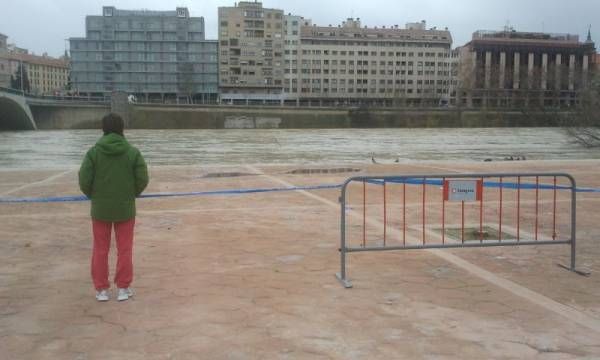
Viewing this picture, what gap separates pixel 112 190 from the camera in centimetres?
477

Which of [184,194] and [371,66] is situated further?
[371,66]

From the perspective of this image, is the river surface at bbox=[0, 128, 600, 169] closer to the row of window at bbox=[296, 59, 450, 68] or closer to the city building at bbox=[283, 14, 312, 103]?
the city building at bbox=[283, 14, 312, 103]

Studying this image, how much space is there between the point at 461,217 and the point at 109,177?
593cm

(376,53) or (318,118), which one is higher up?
(376,53)

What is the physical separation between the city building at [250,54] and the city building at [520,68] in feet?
129

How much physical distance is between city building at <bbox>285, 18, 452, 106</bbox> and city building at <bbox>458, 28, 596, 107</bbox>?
7.65 m

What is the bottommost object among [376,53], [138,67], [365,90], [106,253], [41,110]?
[106,253]

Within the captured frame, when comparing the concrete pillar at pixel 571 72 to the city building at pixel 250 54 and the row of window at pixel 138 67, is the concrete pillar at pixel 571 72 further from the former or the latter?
the row of window at pixel 138 67

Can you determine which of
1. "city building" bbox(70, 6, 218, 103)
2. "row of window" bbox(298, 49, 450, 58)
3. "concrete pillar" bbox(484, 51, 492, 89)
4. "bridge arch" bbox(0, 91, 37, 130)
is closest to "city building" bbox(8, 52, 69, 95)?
"city building" bbox(70, 6, 218, 103)

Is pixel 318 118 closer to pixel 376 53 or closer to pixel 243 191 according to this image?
pixel 376 53

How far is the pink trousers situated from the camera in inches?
192

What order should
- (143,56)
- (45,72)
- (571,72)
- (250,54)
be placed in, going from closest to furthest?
(571,72)
(143,56)
(250,54)
(45,72)

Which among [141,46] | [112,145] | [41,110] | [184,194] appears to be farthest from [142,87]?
[112,145]

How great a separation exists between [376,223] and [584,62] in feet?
478
